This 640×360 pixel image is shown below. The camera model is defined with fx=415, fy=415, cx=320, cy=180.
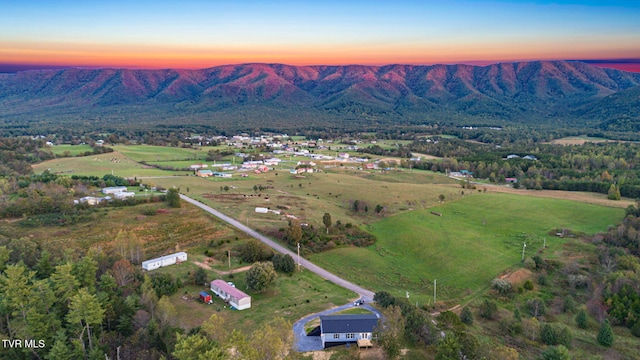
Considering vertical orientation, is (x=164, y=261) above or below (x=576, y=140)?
below

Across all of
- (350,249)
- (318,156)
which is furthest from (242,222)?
(318,156)

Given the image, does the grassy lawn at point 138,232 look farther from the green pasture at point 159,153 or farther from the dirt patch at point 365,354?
the green pasture at point 159,153

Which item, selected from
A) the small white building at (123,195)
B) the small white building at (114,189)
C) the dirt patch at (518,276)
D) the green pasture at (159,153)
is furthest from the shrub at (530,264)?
the green pasture at (159,153)

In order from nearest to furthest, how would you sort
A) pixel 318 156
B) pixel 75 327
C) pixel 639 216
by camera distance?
pixel 75 327 < pixel 639 216 < pixel 318 156

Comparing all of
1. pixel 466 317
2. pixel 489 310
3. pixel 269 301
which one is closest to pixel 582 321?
pixel 489 310

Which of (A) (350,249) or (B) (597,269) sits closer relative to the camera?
(B) (597,269)

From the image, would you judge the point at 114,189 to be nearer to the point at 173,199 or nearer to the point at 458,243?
the point at 173,199

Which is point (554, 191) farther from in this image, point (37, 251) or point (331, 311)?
point (37, 251)
